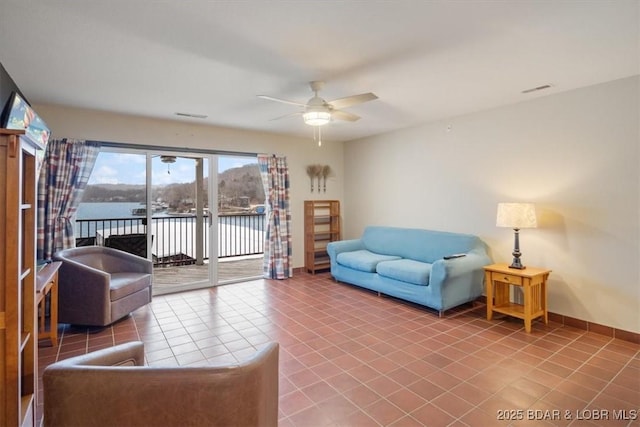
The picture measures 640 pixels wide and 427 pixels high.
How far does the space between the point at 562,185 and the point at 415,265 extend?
6.16 feet

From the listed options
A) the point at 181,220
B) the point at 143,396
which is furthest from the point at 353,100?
the point at 181,220

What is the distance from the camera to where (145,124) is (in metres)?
4.64

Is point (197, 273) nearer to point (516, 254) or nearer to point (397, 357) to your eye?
point (397, 357)

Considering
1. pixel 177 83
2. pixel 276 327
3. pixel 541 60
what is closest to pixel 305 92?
pixel 177 83

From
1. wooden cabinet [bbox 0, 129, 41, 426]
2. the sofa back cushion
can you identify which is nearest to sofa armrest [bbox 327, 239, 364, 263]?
the sofa back cushion

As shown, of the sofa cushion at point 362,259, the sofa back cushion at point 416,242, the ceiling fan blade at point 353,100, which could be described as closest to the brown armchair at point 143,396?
the ceiling fan blade at point 353,100

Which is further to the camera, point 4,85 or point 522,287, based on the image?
point 522,287

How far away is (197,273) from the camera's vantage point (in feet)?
19.3

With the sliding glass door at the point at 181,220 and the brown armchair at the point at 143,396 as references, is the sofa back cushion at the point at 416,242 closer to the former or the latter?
the sliding glass door at the point at 181,220

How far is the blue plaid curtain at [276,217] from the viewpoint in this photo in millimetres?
5633

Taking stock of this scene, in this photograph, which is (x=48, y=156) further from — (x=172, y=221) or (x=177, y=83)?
(x=172, y=221)

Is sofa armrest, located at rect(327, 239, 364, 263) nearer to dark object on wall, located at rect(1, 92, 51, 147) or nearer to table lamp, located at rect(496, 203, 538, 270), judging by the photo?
table lamp, located at rect(496, 203, 538, 270)

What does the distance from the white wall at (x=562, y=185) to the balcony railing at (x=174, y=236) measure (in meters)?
3.75

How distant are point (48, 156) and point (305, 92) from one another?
323 cm
